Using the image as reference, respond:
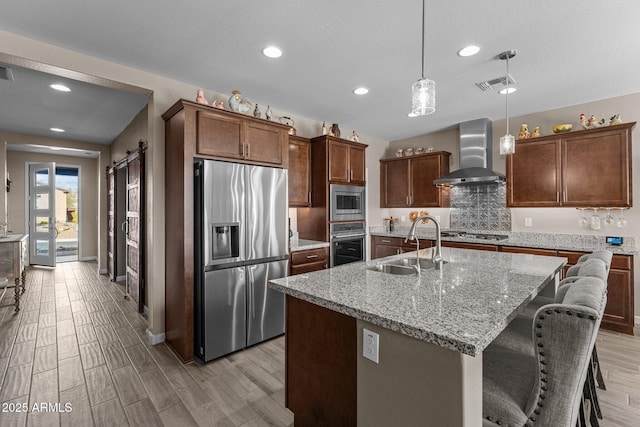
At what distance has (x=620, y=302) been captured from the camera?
318 cm

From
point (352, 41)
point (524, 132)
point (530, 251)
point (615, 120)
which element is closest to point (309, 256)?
point (352, 41)

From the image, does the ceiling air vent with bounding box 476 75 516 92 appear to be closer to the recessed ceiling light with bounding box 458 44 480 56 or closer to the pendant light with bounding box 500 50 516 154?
the pendant light with bounding box 500 50 516 154

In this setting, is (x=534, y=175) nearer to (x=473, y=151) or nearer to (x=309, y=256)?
(x=473, y=151)

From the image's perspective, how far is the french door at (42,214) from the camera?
6617 mm

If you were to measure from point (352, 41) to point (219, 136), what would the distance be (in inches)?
55.1

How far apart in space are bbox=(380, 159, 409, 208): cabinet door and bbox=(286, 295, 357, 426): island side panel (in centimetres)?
403

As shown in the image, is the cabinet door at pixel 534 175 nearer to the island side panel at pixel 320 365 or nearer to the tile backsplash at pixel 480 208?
the tile backsplash at pixel 480 208

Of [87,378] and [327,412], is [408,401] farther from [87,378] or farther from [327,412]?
[87,378]

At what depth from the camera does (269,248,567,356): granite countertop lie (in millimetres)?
1034

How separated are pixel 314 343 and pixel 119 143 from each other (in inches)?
220

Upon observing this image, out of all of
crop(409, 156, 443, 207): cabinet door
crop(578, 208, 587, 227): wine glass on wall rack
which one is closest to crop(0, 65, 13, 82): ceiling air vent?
crop(409, 156, 443, 207): cabinet door

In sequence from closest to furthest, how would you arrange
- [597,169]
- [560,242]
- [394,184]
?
[597,169] < [560,242] < [394,184]

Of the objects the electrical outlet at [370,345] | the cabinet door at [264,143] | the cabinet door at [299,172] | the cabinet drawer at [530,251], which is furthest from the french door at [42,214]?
the cabinet drawer at [530,251]

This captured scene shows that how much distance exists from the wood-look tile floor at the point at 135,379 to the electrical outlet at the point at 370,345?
3.42ft
